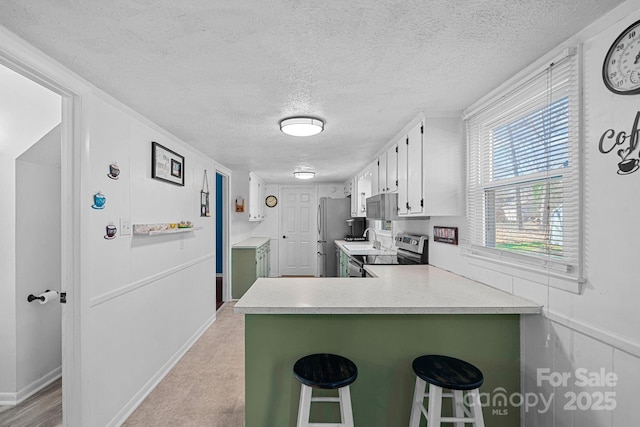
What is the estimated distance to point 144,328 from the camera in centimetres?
244

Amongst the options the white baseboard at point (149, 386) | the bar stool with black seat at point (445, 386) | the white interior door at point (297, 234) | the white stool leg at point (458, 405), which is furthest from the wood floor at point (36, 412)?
the white interior door at point (297, 234)

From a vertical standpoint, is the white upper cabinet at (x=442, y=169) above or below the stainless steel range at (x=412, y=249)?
above

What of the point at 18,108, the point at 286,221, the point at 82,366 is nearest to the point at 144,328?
the point at 82,366

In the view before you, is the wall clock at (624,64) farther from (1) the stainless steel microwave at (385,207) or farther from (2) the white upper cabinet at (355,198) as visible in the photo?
(2) the white upper cabinet at (355,198)

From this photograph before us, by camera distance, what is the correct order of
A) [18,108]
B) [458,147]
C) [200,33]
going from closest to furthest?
[200,33] → [18,108] → [458,147]

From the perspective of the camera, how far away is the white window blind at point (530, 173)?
Result: 4.59ft

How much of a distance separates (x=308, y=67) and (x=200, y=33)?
541mm

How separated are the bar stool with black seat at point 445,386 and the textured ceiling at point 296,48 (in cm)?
153

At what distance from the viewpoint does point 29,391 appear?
90.6 inches

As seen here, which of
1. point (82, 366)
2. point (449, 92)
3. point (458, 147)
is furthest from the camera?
point (458, 147)

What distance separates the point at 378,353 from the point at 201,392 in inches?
63.7

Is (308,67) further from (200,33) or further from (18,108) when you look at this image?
(18,108)

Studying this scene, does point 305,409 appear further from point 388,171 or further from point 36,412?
point 388,171

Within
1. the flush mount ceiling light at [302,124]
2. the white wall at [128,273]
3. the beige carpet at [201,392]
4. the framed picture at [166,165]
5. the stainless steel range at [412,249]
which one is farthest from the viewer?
the stainless steel range at [412,249]
